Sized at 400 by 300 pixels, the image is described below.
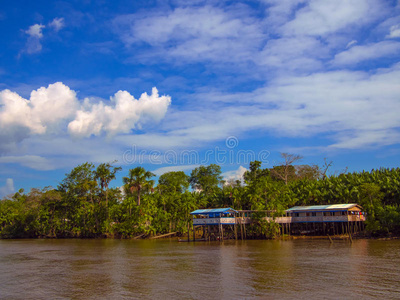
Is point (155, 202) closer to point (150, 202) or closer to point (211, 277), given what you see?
point (150, 202)

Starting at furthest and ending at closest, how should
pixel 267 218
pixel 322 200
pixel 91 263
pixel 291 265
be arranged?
1. pixel 322 200
2. pixel 267 218
3. pixel 91 263
4. pixel 291 265

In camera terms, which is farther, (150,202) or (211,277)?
(150,202)

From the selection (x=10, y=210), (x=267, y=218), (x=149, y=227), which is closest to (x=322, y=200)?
(x=267, y=218)

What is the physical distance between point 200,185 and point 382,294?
287ft

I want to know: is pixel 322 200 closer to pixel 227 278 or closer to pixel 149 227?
pixel 149 227

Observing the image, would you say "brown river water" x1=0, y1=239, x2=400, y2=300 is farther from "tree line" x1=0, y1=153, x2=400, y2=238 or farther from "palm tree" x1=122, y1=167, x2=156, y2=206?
"palm tree" x1=122, y1=167, x2=156, y2=206

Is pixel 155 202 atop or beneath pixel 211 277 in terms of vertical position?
atop

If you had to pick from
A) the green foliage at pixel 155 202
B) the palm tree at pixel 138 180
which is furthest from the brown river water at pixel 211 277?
the palm tree at pixel 138 180

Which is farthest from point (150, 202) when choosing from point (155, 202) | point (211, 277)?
point (211, 277)

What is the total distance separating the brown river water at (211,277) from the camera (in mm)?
19344

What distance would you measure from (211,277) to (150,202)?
151 ft

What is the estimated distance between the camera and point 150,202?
2712 inches

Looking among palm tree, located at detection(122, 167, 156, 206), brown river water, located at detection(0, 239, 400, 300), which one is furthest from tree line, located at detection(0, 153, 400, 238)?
brown river water, located at detection(0, 239, 400, 300)

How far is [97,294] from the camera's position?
19.8 metres
